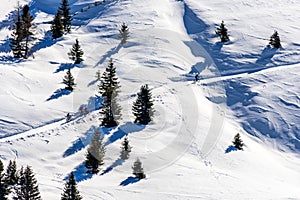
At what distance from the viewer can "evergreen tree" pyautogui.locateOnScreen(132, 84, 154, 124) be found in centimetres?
4341

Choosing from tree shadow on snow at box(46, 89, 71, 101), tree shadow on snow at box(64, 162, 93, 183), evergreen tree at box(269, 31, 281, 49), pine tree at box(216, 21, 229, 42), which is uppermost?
pine tree at box(216, 21, 229, 42)

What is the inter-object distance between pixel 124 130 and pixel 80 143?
14.9 feet

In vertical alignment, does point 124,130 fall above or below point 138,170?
above

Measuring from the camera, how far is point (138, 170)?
36562 mm

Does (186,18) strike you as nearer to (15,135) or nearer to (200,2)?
(200,2)

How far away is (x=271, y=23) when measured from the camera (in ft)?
218

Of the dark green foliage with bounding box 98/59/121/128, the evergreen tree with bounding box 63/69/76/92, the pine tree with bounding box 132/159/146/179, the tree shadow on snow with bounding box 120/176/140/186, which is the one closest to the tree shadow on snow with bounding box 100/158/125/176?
the tree shadow on snow with bounding box 120/176/140/186

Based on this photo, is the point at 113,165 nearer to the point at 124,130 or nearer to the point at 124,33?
the point at 124,130

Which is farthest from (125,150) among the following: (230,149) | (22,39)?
(22,39)

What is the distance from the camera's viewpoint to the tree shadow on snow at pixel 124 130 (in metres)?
41.8

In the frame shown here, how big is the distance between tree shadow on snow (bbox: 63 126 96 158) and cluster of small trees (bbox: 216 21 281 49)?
2690cm

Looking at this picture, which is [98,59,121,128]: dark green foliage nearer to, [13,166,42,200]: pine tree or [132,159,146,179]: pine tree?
[132,159,146,179]: pine tree

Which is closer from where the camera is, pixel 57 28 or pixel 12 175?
pixel 12 175

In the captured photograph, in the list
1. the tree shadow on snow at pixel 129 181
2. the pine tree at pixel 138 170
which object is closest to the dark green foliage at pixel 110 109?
the pine tree at pixel 138 170
